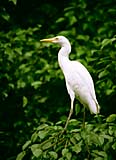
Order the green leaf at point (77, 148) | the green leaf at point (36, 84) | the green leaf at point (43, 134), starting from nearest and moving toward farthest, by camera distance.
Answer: the green leaf at point (77, 148), the green leaf at point (43, 134), the green leaf at point (36, 84)

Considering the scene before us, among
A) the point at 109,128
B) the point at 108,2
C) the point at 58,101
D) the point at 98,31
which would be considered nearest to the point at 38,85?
the point at 58,101

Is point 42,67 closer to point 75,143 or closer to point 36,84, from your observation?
point 36,84

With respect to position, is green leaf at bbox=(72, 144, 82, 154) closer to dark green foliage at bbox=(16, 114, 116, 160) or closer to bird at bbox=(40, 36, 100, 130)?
dark green foliage at bbox=(16, 114, 116, 160)

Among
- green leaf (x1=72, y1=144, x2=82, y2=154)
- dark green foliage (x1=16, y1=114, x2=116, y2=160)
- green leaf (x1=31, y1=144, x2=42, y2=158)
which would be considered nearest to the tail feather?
dark green foliage (x1=16, y1=114, x2=116, y2=160)

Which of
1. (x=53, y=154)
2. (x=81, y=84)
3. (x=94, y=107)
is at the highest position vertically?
(x=81, y=84)

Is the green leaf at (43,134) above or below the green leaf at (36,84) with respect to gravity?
below

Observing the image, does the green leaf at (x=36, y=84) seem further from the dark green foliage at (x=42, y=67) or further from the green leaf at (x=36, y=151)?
the green leaf at (x=36, y=151)

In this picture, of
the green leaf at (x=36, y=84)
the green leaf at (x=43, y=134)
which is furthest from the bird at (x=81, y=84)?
the green leaf at (x=36, y=84)

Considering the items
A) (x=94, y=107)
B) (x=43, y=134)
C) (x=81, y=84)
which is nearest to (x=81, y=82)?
(x=81, y=84)

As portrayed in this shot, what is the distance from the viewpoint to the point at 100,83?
13.6 feet

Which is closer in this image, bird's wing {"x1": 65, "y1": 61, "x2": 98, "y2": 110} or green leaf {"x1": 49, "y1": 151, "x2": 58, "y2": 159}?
green leaf {"x1": 49, "y1": 151, "x2": 58, "y2": 159}

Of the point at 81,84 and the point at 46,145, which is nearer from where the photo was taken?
the point at 46,145

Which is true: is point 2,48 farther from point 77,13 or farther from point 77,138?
point 77,138

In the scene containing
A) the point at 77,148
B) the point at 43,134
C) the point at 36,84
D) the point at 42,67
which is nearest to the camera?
the point at 77,148
